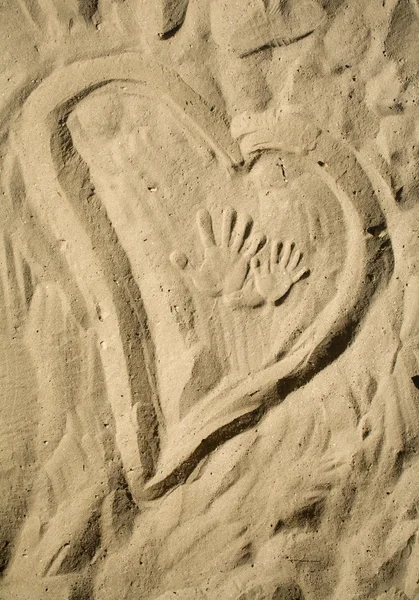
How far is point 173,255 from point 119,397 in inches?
18.8

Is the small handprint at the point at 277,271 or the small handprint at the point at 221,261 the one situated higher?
the small handprint at the point at 221,261

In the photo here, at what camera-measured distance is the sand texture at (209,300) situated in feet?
4.98

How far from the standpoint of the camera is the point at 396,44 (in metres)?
1.67

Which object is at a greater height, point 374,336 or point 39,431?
point 39,431

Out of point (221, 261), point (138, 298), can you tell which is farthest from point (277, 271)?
point (138, 298)

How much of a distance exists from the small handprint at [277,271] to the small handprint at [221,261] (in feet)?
0.14

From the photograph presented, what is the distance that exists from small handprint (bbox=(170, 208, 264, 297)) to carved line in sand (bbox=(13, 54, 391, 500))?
0.06 m

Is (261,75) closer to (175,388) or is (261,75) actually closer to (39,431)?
(175,388)

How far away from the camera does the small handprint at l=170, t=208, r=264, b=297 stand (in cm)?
159

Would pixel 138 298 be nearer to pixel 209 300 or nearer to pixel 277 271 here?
pixel 209 300

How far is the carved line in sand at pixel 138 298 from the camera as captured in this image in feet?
5.06

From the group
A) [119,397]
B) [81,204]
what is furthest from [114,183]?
[119,397]

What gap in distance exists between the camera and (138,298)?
1579mm

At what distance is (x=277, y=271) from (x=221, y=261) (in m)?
0.18
